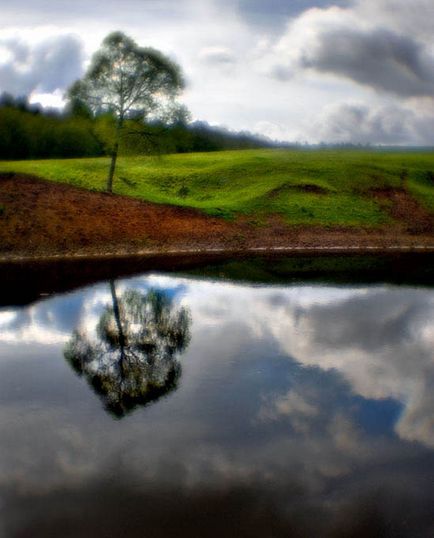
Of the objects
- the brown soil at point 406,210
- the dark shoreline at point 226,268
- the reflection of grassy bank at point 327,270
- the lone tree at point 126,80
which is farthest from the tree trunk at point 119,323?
the brown soil at point 406,210

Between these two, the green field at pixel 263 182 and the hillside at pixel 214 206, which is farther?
the green field at pixel 263 182

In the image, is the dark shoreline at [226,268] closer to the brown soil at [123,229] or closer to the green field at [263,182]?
the brown soil at [123,229]

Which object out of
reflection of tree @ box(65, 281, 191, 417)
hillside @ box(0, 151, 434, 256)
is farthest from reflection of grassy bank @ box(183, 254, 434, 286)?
reflection of tree @ box(65, 281, 191, 417)

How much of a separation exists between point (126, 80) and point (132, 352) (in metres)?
29.1

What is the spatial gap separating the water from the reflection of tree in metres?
0.07

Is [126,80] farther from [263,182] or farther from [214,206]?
[263,182]

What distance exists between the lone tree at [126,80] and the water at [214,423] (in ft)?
76.4

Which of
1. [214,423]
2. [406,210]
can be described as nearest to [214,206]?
[406,210]

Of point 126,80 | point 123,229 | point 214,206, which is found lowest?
point 123,229

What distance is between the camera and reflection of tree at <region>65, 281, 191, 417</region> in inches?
528

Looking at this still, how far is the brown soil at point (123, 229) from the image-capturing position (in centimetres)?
3519

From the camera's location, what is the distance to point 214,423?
11828 mm

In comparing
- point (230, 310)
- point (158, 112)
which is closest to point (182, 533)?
point (230, 310)

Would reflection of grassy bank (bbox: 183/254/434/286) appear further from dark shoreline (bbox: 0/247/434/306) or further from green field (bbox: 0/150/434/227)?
green field (bbox: 0/150/434/227)
